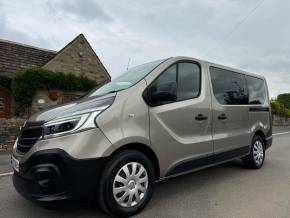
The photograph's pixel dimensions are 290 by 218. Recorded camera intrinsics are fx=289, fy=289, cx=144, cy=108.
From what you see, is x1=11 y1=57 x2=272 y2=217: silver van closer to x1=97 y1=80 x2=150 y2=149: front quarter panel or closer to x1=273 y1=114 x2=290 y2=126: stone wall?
x1=97 y1=80 x2=150 y2=149: front quarter panel

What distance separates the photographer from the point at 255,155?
→ 5.81 meters

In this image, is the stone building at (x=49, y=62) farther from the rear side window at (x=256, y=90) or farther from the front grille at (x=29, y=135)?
the front grille at (x=29, y=135)

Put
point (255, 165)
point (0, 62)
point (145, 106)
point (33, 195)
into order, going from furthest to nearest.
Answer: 1. point (0, 62)
2. point (255, 165)
3. point (145, 106)
4. point (33, 195)

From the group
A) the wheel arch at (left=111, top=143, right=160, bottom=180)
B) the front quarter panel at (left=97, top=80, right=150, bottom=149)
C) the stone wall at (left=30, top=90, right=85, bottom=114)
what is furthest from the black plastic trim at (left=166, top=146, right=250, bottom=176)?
the stone wall at (left=30, top=90, right=85, bottom=114)

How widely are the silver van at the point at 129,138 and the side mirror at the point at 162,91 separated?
0.04 ft

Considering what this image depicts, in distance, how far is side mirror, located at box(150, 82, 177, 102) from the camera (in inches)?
142

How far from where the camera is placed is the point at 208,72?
4617 millimetres

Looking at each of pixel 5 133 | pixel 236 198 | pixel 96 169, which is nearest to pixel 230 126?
pixel 236 198

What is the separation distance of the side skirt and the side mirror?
37.0 inches

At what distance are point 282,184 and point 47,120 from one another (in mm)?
3883

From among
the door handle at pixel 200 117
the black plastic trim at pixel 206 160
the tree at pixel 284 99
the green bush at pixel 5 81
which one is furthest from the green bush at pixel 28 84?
the tree at pixel 284 99

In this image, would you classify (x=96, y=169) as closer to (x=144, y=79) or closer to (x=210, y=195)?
(x=144, y=79)

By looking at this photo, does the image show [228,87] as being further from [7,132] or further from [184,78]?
[7,132]

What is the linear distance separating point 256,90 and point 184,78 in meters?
2.64
